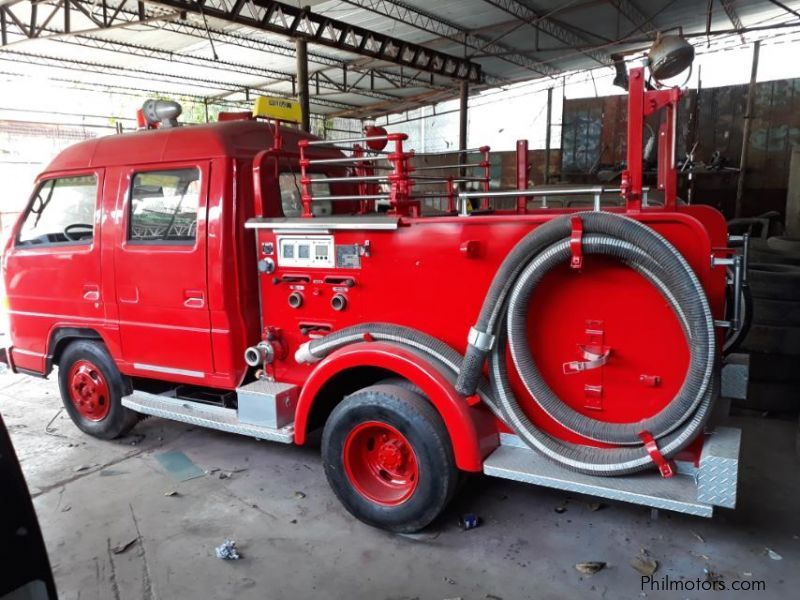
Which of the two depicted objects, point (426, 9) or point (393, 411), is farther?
point (426, 9)

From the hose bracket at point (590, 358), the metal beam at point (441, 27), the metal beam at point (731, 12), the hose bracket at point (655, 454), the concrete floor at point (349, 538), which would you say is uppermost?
the metal beam at point (731, 12)

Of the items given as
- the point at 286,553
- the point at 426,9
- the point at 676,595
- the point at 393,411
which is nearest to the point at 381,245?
the point at 393,411

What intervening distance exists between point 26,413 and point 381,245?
416cm

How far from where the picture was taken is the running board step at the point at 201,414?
351 centimetres

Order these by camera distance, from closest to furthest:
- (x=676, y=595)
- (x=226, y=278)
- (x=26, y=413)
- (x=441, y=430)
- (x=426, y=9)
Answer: (x=676, y=595)
(x=441, y=430)
(x=226, y=278)
(x=26, y=413)
(x=426, y=9)

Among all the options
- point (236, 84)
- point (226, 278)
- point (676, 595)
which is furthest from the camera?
point (236, 84)

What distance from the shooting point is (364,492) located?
332cm

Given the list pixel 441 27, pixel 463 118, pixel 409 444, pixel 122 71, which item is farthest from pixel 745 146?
pixel 122 71

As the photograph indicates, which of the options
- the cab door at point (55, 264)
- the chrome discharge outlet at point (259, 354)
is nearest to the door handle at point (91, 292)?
the cab door at point (55, 264)

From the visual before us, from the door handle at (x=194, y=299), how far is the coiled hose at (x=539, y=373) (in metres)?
1.32

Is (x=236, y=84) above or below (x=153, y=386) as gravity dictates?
above

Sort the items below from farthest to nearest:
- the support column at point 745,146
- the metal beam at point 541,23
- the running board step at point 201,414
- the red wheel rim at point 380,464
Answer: the metal beam at point 541,23, the support column at point 745,146, the running board step at point 201,414, the red wheel rim at point 380,464

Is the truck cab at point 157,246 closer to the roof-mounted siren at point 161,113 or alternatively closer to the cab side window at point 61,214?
the cab side window at point 61,214

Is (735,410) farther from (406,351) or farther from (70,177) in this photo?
(70,177)
